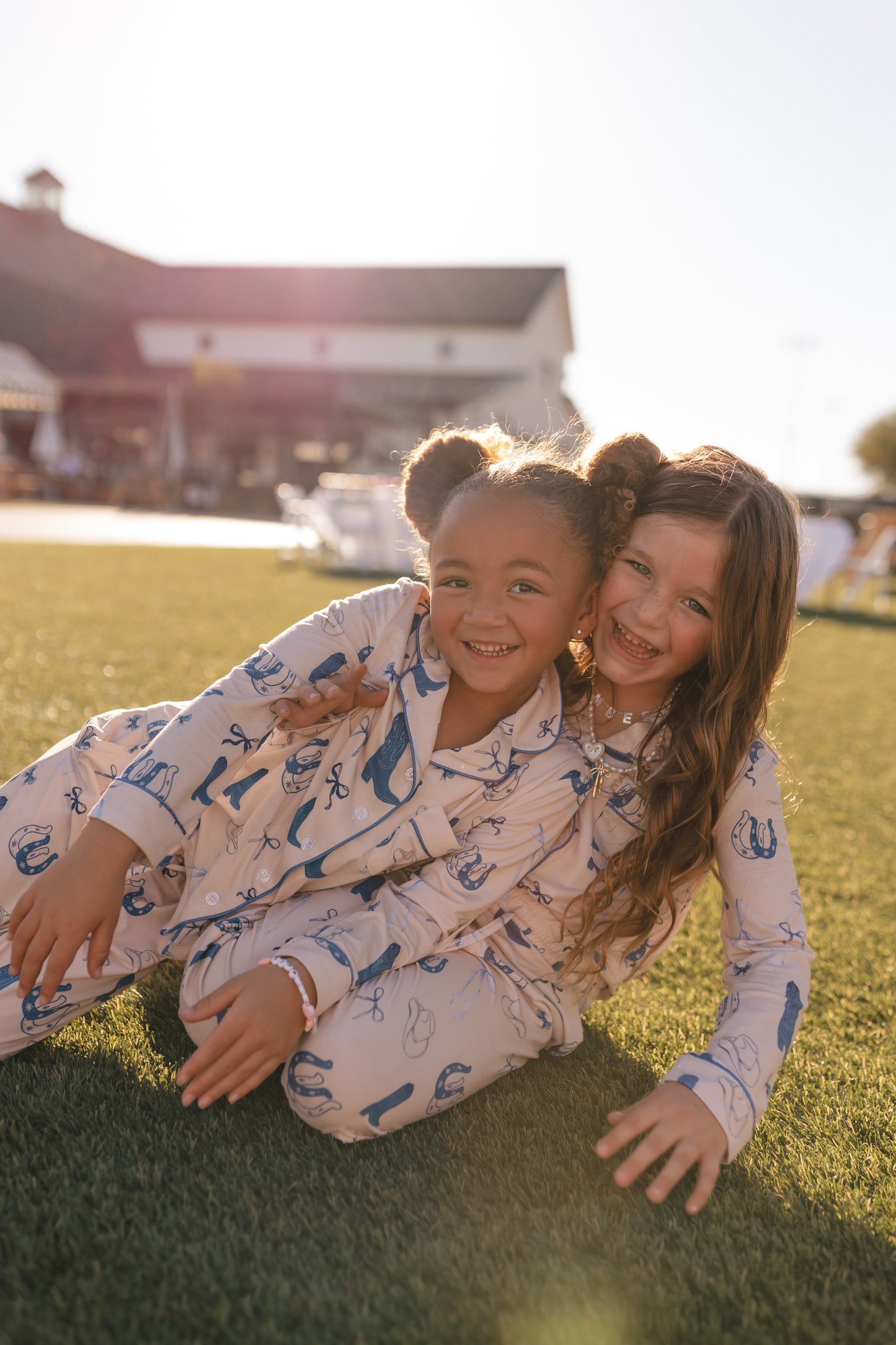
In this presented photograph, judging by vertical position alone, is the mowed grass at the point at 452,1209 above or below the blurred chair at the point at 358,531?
below

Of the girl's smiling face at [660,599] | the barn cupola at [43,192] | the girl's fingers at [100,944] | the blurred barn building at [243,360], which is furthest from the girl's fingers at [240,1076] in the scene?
the barn cupola at [43,192]

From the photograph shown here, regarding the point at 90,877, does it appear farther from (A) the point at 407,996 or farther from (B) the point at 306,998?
(A) the point at 407,996

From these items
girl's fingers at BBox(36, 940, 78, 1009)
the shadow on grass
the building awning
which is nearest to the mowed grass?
the shadow on grass

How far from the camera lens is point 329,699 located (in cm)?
175

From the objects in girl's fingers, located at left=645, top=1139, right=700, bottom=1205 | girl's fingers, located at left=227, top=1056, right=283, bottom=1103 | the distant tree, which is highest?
the distant tree

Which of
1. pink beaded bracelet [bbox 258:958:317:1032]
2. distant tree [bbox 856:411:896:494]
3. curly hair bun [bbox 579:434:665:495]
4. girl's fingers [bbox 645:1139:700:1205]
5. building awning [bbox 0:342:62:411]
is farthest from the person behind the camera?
distant tree [bbox 856:411:896:494]

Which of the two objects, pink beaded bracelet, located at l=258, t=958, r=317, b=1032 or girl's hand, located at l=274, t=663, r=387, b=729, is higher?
girl's hand, located at l=274, t=663, r=387, b=729

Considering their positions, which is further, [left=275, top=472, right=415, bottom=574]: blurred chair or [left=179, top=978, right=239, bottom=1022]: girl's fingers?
[left=275, top=472, right=415, bottom=574]: blurred chair

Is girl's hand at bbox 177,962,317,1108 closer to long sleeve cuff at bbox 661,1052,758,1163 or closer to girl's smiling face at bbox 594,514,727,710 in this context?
long sleeve cuff at bbox 661,1052,758,1163

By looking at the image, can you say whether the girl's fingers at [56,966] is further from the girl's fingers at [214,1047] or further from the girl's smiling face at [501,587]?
the girl's smiling face at [501,587]

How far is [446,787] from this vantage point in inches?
69.8

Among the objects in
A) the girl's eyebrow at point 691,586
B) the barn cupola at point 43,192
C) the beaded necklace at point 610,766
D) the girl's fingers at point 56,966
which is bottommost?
the girl's fingers at point 56,966

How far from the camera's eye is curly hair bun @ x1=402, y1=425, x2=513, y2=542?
6.36 ft

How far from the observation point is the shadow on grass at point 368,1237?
3.89ft
